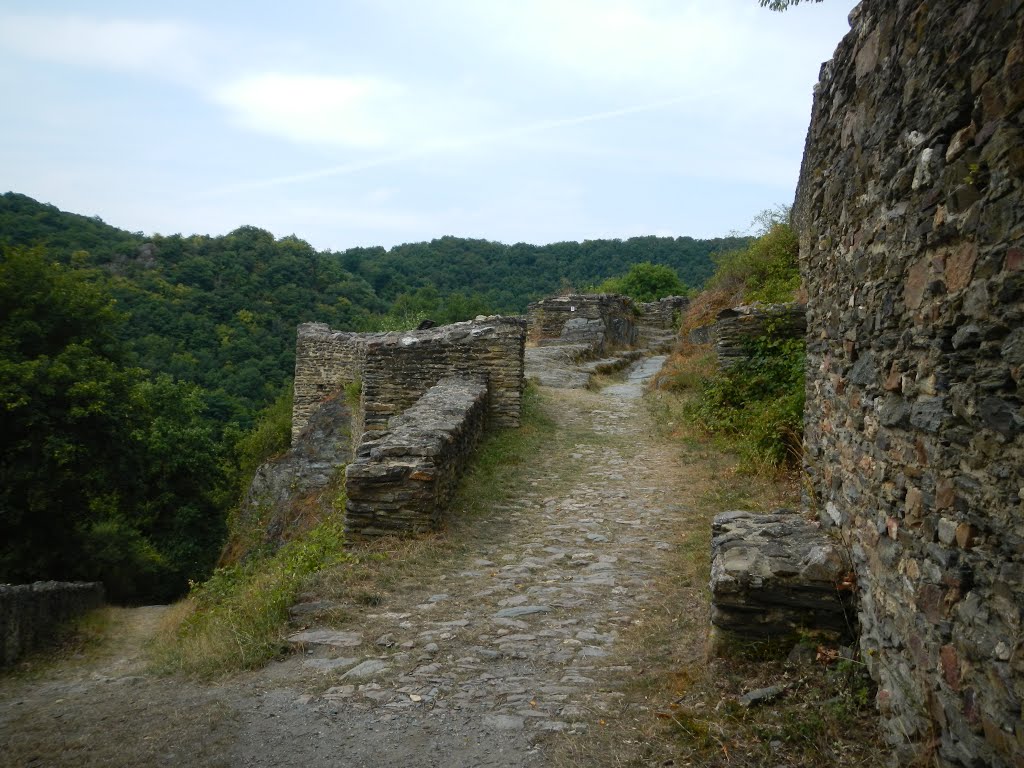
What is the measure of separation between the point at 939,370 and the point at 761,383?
261 inches

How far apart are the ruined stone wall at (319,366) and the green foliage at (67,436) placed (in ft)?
11.4

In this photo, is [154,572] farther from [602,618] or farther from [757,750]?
[757,750]

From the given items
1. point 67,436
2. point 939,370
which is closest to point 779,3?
point 939,370

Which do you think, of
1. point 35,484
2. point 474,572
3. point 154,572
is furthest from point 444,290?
point 474,572

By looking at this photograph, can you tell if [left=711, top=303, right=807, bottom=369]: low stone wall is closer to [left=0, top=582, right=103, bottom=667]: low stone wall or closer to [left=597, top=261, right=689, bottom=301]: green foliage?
[left=0, top=582, right=103, bottom=667]: low stone wall

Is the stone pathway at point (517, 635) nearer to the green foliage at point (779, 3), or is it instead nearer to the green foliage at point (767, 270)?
the green foliage at point (779, 3)

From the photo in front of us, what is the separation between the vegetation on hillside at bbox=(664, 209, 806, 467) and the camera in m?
7.00

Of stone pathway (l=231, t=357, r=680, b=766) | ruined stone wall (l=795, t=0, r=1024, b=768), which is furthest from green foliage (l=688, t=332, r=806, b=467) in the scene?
ruined stone wall (l=795, t=0, r=1024, b=768)

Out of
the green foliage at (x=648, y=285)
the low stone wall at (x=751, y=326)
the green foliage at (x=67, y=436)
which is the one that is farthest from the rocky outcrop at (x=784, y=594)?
the green foliage at (x=648, y=285)

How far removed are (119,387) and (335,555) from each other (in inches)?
436

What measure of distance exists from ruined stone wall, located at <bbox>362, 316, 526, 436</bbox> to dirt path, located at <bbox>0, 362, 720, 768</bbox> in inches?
144

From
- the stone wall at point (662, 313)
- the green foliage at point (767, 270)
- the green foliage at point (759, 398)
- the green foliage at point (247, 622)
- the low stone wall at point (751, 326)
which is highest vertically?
the green foliage at point (767, 270)

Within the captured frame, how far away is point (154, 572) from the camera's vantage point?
1716 centimetres

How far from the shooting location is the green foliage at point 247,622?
413cm
